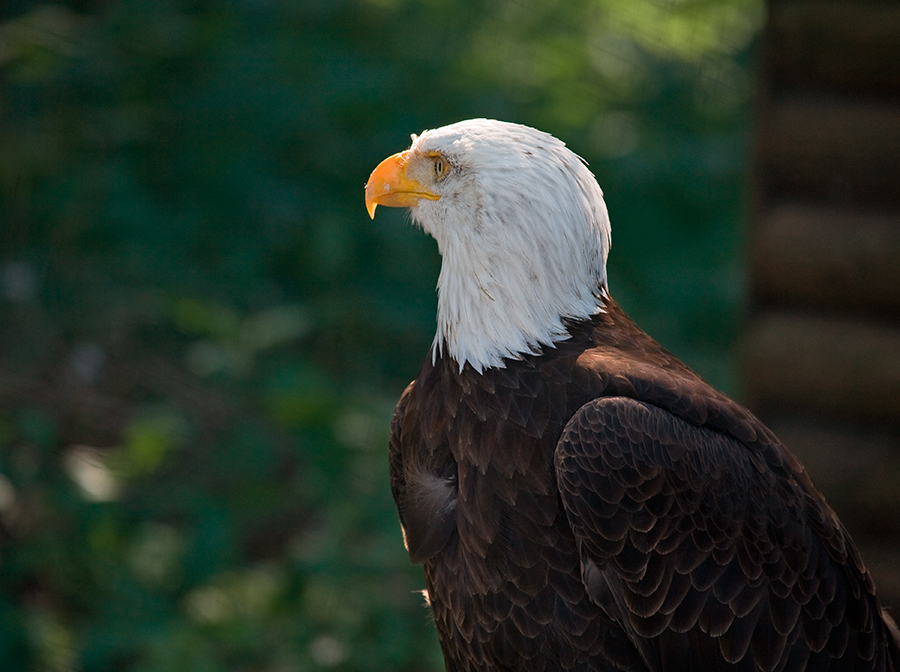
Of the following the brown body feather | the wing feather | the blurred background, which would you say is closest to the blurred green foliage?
the blurred background

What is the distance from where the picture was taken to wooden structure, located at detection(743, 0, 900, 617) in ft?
10.5

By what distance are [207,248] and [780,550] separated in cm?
414

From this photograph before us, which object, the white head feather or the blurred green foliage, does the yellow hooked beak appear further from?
the blurred green foliage

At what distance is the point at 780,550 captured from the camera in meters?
1.92

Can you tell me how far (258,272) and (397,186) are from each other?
3354mm

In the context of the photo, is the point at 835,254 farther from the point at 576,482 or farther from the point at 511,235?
the point at 576,482

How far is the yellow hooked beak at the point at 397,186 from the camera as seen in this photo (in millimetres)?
2109

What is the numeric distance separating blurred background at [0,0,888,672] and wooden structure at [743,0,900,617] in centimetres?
23

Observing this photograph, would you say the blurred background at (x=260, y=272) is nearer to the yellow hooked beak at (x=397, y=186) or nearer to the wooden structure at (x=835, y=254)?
the wooden structure at (x=835, y=254)

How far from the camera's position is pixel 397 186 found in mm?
2135

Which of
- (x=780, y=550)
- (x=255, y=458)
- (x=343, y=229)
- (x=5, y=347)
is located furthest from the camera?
(x=343, y=229)

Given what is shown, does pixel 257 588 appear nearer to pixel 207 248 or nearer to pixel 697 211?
pixel 207 248

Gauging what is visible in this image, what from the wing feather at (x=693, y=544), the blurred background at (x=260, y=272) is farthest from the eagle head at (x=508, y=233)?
the blurred background at (x=260, y=272)

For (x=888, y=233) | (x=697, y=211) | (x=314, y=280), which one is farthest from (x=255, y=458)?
(x=697, y=211)
